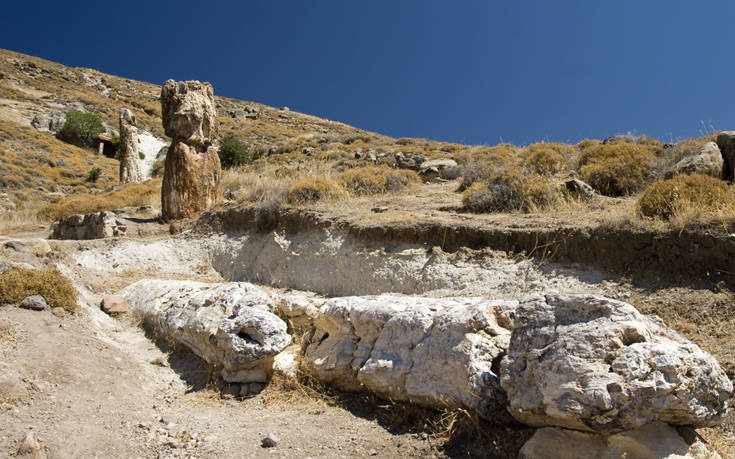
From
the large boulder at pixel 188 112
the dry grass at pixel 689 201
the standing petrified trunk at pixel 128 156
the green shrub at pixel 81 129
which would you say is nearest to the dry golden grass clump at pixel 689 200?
the dry grass at pixel 689 201

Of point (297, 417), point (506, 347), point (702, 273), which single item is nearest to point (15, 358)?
point (297, 417)

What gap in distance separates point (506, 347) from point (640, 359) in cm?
109

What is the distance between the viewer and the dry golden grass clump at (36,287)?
5441 millimetres

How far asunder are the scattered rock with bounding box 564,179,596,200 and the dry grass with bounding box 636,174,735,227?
177 cm

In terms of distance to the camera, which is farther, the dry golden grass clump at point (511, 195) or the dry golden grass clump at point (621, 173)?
the dry golden grass clump at point (621, 173)

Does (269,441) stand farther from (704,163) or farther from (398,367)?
(704,163)

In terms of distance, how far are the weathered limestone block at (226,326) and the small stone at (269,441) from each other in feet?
3.44

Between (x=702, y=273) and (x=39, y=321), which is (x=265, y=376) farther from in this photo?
(x=702, y=273)

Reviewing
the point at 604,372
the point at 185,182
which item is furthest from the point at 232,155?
the point at 604,372

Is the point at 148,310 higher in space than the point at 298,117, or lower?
lower

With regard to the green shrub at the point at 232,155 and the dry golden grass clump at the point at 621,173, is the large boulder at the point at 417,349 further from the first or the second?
the green shrub at the point at 232,155

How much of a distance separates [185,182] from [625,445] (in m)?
10.8

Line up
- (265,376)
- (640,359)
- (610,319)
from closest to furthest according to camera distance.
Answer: (640,359) < (610,319) < (265,376)

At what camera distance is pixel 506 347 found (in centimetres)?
380
